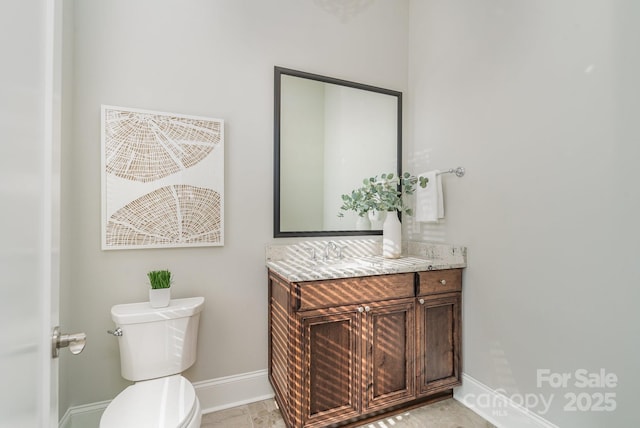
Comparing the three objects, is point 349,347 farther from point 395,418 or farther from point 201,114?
point 201,114

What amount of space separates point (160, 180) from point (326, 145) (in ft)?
3.74

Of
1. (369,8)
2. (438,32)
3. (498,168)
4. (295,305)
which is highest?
(369,8)

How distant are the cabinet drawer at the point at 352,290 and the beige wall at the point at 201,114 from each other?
0.55 m

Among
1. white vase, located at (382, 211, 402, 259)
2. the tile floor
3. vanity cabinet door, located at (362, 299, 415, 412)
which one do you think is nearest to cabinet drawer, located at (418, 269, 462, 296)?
vanity cabinet door, located at (362, 299, 415, 412)

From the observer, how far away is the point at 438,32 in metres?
2.26

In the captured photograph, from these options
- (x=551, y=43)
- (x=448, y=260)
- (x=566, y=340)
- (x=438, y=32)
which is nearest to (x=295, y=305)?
(x=448, y=260)

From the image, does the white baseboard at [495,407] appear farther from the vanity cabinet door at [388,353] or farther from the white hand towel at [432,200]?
the white hand towel at [432,200]

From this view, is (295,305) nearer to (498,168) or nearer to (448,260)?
(448,260)

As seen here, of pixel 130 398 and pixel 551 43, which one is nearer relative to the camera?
pixel 130 398

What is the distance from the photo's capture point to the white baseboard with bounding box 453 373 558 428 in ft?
5.34

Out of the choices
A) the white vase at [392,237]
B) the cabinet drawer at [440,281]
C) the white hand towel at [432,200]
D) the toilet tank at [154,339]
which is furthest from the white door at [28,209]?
the white hand towel at [432,200]

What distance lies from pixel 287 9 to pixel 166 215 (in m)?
1.65

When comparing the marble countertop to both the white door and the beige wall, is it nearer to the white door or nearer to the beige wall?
the beige wall

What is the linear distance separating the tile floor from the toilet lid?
594 millimetres
